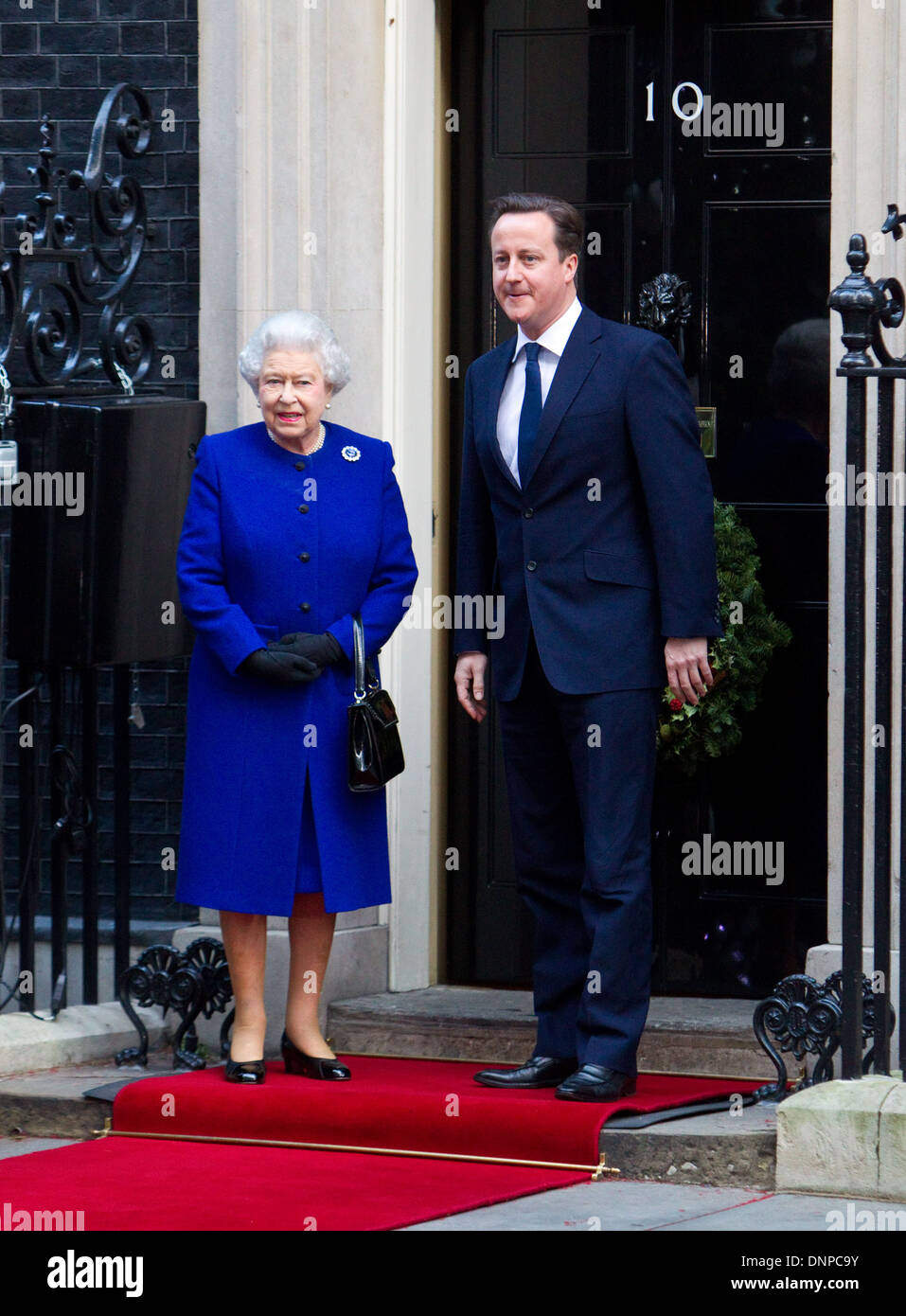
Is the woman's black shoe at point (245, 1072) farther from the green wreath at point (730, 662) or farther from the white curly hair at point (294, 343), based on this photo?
the white curly hair at point (294, 343)

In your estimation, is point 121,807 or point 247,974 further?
point 121,807

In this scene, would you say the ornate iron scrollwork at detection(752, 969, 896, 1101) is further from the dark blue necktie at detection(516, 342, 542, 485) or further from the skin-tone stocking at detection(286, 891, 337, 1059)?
the dark blue necktie at detection(516, 342, 542, 485)

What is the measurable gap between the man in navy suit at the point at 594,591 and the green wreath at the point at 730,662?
0.76 metres

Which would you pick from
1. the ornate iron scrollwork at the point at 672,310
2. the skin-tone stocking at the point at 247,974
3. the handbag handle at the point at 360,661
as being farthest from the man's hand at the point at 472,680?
the ornate iron scrollwork at the point at 672,310

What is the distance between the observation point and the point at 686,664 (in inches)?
218

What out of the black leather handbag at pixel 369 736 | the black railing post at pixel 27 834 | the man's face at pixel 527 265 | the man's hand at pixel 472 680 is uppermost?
the man's face at pixel 527 265

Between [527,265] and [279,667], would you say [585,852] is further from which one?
[527,265]

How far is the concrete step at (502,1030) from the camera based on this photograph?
620 centimetres

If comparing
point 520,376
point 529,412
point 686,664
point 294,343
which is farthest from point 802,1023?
point 294,343

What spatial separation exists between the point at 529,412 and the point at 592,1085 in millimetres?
1617

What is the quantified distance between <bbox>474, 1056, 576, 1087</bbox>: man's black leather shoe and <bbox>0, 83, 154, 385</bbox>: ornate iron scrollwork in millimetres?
2368

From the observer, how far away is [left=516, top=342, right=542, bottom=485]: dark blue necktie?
5676 mm

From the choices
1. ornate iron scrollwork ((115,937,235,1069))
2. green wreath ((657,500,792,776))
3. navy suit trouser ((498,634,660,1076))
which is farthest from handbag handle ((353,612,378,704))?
ornate iron scrollwork ((115,937,235,1069))

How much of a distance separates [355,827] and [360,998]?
38.5 inches
